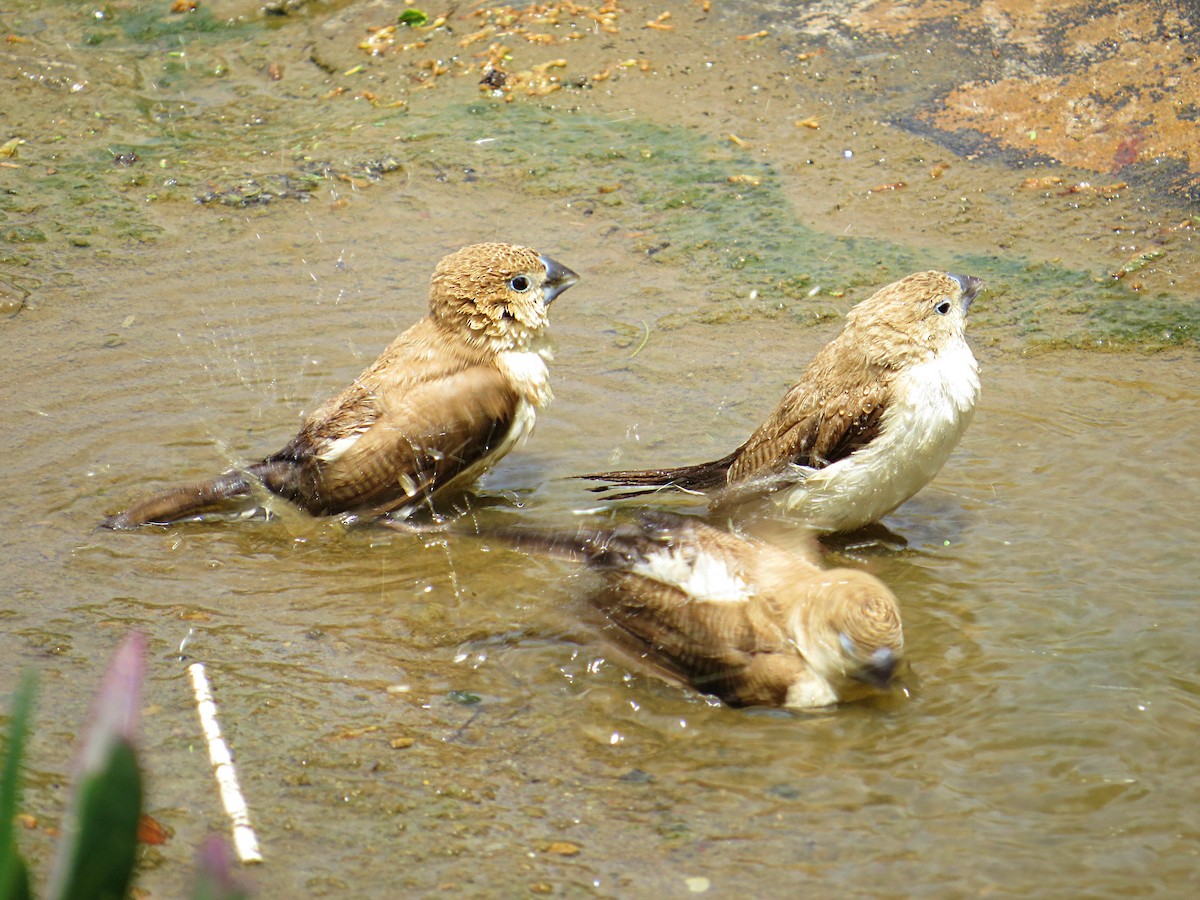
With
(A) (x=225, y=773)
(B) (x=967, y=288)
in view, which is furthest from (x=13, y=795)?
(B) (x=967, y=288)

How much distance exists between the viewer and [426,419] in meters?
5.45

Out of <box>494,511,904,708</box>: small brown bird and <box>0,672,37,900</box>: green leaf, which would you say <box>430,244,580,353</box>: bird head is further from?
<box>0,672,37,900</box>: green leaf

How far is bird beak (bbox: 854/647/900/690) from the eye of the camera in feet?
13.4

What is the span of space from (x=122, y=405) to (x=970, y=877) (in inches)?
189

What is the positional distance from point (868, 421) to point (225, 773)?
113 inches

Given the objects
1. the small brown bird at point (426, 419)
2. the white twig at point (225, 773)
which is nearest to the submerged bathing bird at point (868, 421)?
the small brown bird at point (426, 419)

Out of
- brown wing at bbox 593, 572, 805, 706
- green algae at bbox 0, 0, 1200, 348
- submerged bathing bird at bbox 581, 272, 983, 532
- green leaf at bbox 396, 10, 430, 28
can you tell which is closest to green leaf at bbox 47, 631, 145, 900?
brown wing at bbox 593, 572, 805, 706

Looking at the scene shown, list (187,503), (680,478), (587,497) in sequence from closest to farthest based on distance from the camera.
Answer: (187,503), (680,478), (587,497)

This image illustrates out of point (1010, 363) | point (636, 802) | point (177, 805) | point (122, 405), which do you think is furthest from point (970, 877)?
point (122, 405)

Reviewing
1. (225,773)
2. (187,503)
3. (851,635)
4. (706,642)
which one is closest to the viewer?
(225,773)

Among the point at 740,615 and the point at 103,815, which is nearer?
the point at 103,815

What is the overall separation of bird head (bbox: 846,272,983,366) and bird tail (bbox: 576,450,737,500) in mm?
792

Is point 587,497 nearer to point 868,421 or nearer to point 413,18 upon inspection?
point 868,421

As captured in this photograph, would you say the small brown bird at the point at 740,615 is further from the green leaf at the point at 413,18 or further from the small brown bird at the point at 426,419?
the green leaf at the point at 413,18
